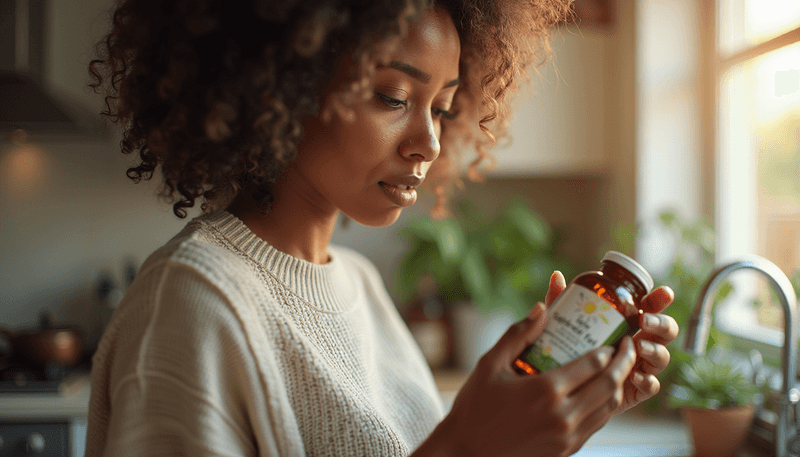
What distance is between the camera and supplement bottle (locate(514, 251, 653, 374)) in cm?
50

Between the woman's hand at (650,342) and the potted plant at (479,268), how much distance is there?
1.08m

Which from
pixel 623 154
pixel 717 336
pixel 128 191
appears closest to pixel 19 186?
pixel 128 191

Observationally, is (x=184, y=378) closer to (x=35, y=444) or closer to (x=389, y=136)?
(x=389, y=136)

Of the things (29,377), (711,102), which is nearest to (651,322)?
(711,102)

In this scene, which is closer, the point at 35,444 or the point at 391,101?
the point at 391,101

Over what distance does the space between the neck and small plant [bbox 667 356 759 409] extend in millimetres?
952

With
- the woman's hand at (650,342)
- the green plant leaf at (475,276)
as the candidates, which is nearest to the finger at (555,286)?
the woman's hand at (650,342)

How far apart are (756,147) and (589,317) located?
150 centimetres

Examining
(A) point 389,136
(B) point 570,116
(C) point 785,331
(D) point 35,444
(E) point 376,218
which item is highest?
(B) point 570,116

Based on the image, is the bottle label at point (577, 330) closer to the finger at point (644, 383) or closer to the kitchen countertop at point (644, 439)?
the finger at point (644, 383)

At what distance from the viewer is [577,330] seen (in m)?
0.50

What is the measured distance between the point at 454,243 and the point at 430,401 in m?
0.91

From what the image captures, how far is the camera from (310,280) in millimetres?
737

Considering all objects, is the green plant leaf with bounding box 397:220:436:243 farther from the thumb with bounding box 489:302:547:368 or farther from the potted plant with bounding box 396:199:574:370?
the thumb with bounding box 489:302:547:368
